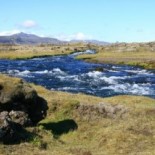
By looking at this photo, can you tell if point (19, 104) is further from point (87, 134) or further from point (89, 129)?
point (89, 129)

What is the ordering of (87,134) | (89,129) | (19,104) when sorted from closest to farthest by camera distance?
(19,104)
(87,134)
(89,129)

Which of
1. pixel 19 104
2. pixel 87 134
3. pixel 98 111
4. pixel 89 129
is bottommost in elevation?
pixel 87 134

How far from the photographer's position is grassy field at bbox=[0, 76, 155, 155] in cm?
2341

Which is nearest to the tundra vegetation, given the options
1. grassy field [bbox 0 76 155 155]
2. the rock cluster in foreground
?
grassy field [bbox 0 76 155 155]

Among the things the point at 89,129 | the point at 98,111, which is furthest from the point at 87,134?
the point at 98,111

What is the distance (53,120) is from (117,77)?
194ft

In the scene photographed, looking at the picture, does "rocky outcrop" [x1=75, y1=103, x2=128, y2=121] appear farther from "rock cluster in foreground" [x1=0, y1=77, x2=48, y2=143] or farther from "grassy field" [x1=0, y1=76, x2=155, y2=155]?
"rock cluster in foreground" [x1=0, y1=77, x2=48, y2=143]

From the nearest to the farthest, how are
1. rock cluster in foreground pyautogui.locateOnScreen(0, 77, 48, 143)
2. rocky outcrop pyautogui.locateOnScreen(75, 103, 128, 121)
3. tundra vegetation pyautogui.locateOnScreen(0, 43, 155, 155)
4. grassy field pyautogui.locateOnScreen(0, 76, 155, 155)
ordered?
grassy field pyautogui.locateOnScreen(0, 76, 155, 155), tundra vegetation pyautogui.locateOnScreen(0, 43, 155, 155), rock cluster in foreground pyautogui.locateOnScreen(0, 77, 48, 143), rocky outcrop pyautogui.locateOnScreen(75, 103, 128, 121)

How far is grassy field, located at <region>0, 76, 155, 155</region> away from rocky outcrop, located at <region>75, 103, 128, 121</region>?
35cm

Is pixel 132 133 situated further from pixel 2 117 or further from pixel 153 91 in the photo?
pixel 153 91

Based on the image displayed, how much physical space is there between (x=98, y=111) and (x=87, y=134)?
4044 millimetres

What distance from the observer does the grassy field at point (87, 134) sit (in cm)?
2341

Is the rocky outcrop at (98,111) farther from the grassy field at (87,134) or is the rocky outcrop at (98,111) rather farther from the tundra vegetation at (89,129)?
the grassy field at (87,134)

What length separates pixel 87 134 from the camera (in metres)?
28.9
